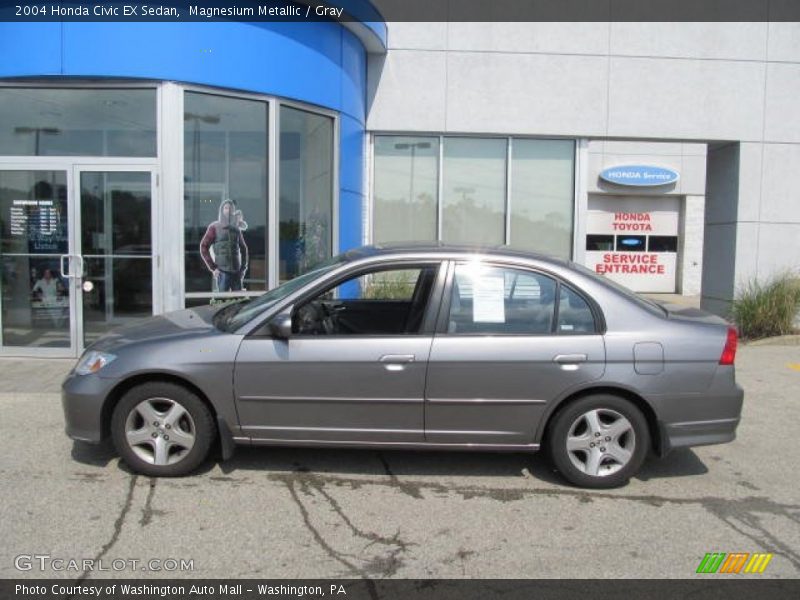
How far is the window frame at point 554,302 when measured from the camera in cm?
448

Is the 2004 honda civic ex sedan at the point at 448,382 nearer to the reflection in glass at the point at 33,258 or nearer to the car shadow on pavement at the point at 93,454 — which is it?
the car shadow on pavement at the point at 93,454

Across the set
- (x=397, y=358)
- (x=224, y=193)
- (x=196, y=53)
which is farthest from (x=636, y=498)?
(x=196, y=53)

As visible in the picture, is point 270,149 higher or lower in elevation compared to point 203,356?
higher

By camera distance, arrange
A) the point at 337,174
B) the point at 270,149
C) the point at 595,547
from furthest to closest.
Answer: the point at 337,174 → the point at 270,149 → the point at 595,547

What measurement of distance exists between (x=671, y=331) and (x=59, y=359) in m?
7.22

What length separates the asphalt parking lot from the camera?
3.50 meters

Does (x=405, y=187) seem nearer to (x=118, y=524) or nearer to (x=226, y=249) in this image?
(x=226, y=249)

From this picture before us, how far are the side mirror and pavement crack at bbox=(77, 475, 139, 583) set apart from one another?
1343 mm

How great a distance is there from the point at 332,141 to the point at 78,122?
3.39m

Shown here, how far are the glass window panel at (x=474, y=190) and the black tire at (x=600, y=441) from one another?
7165 millimetres
